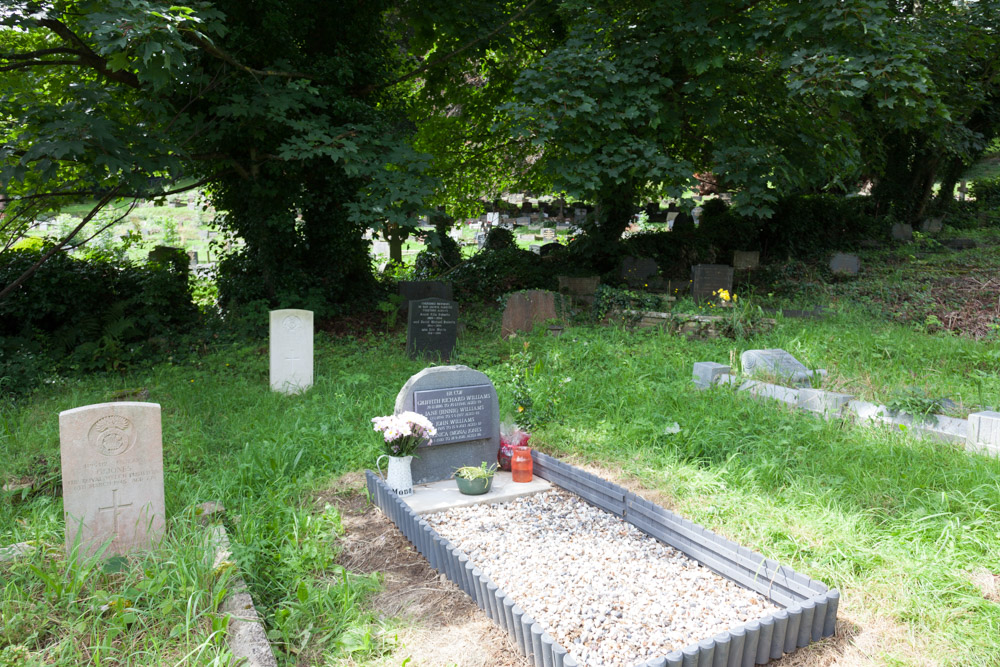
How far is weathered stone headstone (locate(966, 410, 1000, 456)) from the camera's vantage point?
196 inches

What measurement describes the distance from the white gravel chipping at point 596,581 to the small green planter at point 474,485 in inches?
5.7

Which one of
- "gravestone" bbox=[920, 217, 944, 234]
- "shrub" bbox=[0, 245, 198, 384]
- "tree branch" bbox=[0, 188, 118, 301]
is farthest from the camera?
"gravestone" bbox=[920, 217, 944, 234]

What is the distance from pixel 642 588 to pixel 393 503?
1840 millimetres

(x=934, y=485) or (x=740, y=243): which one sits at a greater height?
(x=740, y=243)

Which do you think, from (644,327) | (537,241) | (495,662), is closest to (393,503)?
(495,662)

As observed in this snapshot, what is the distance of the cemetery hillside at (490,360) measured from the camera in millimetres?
3412

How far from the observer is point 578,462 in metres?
5.60

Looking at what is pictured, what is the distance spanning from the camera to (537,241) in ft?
74.1

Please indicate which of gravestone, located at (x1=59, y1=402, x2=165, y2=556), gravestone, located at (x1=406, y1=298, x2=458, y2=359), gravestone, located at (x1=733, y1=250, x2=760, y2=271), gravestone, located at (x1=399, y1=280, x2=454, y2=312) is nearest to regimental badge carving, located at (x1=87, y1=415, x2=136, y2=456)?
gravestone, located at (x1=59, y1=402, x2=165, y2=556)

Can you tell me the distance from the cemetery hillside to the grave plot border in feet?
0.07

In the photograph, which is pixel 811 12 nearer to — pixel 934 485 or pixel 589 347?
pixel 589 347

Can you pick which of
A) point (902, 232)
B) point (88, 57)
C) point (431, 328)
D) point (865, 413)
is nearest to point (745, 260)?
point (902, 232)

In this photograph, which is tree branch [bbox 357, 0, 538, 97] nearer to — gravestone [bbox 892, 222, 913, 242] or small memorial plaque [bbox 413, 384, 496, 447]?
small memorial plaque [bbox 413, 384, 496, 447]

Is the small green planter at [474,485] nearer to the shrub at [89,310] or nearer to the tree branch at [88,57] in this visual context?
the shrub at [89,310]
